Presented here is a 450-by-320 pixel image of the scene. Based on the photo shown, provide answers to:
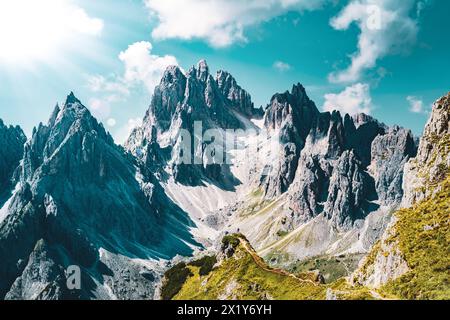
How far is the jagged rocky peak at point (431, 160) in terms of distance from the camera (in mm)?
81162

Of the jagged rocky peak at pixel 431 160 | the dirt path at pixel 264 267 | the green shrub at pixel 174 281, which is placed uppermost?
the jagged rocky peak at pixel 431 160

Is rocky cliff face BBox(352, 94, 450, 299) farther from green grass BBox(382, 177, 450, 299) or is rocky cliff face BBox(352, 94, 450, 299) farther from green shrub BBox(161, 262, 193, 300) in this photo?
green shrub BBox(161, 262, 193, 300)

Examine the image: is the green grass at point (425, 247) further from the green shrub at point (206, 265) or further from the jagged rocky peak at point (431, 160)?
the green shrub at point (206, 265)

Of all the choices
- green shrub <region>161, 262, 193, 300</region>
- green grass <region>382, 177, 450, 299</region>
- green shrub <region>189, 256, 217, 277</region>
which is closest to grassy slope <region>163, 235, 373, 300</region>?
green shrub <region>189, 256, 217, 277</region>

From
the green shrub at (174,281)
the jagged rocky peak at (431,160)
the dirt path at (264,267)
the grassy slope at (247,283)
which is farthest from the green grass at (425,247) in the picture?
the green shrub at (174,281)

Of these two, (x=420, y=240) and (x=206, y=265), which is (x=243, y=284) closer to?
(x=206, y=265)

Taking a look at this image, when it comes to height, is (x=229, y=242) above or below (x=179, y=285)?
above
